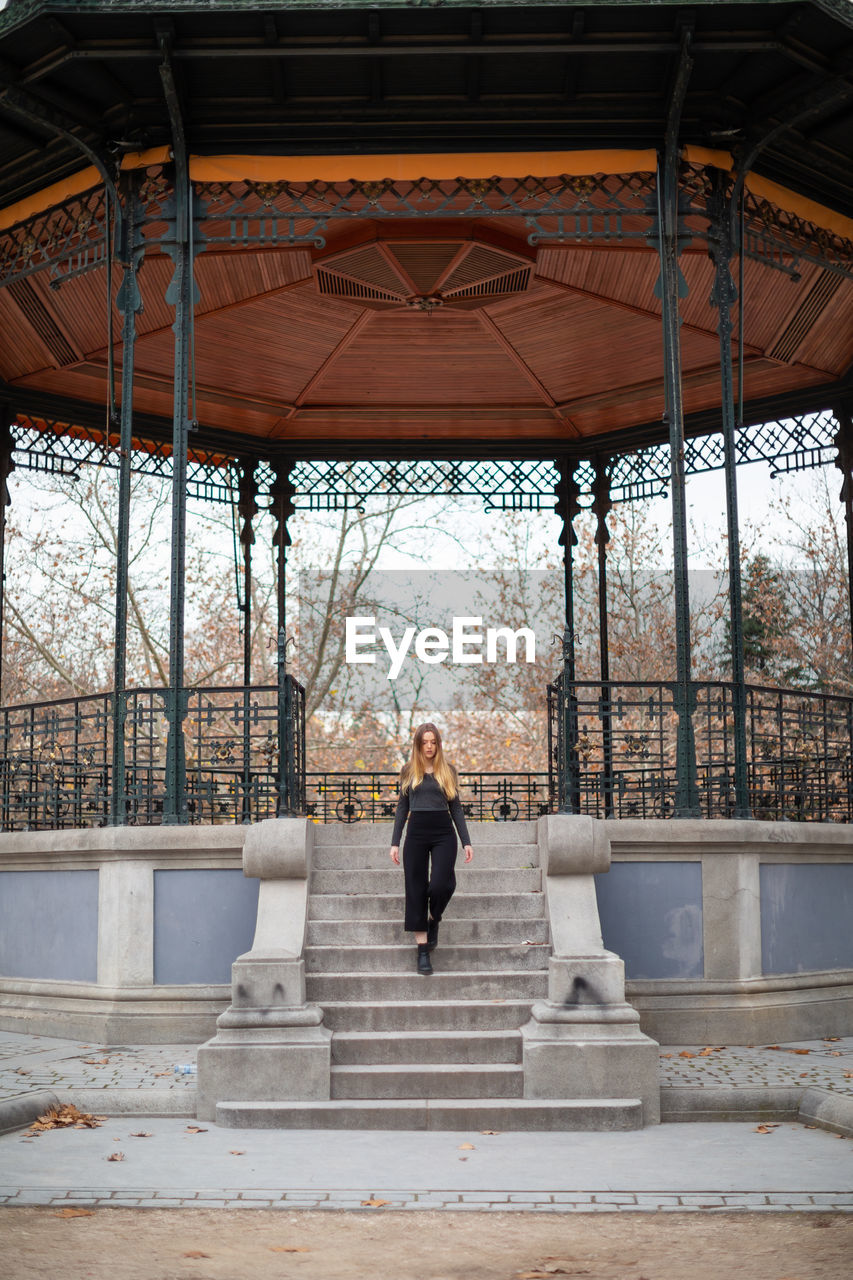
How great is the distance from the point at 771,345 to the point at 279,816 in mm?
8023

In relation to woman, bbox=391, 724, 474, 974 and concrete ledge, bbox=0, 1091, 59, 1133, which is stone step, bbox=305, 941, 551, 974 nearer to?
woman, bbox=391, 724, 474, 974

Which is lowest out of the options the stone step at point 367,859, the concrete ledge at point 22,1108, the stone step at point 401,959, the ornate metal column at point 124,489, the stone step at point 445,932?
the concrete ledge at point 22,1108

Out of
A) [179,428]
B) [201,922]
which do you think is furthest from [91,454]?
[201,922]

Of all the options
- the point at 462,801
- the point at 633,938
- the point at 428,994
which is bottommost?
the point at 428,994

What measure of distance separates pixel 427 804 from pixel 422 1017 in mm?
1388

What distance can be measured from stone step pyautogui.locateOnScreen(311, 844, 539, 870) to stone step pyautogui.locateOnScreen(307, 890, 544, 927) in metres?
0.61

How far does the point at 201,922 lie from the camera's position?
998cm

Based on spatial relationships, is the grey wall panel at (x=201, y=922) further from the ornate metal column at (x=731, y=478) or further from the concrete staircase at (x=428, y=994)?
the ornate metal column at (x=731, y=478)

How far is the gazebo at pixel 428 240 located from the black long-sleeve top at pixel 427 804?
1.00 m

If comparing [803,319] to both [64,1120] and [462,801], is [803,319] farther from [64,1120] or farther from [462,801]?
[64,1120]

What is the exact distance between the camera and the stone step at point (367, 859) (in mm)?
10172

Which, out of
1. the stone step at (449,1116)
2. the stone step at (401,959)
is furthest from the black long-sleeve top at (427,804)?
the stone step at (449,1116)

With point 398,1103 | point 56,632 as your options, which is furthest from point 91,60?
point 56,632

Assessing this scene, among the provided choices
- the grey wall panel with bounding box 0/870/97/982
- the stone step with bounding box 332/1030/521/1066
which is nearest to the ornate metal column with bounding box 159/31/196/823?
the grey wall panel with bounding box 0/870/97/982
